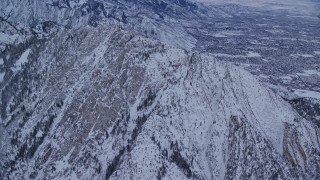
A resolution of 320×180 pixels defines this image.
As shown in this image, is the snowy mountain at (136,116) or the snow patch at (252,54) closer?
the snowy mountain at (136,116)

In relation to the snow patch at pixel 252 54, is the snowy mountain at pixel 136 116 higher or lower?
higher

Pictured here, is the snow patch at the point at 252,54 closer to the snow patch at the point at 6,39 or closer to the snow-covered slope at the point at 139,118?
the snow-covered slope at the point at 139,118

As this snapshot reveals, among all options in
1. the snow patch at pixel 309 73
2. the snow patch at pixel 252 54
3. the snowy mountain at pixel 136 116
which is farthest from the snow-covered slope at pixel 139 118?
the snow patch at pixel 252 54

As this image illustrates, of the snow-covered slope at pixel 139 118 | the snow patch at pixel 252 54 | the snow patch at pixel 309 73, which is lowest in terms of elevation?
the snow patch at pixel 252 54

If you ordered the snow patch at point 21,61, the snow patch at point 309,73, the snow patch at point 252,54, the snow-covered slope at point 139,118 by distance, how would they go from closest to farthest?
the snow-covered slope at point 139,118
the snow patch at point 21,61
the snow patch at point 309,73
the snow patch at point 252,54

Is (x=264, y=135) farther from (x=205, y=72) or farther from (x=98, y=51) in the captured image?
(x=98, y=51)

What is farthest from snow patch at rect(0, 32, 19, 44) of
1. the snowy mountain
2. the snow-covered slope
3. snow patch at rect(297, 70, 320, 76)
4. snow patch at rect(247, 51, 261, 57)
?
snow patch at rect(247, 51, 261, 57)

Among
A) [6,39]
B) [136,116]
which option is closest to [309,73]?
[6,39]

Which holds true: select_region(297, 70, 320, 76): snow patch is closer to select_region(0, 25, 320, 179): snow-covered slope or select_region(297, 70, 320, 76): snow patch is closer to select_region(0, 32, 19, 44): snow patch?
select_region(0, 25, 320, 179): snow-covered slope
